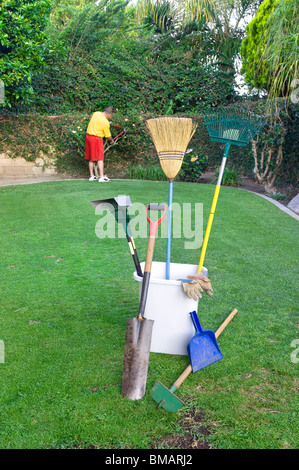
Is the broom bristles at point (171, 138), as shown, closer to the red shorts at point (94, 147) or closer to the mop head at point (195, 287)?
the mop head at point (195, 287)

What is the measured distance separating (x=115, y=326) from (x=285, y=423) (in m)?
1.21

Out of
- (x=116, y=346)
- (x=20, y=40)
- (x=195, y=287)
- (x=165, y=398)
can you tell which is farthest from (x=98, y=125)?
(x=165, y=398)

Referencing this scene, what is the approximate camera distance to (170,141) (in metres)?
2.39

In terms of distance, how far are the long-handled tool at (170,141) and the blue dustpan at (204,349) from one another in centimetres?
45

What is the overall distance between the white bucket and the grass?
79 millimetres

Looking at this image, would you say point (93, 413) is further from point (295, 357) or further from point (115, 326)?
point (295, 357)

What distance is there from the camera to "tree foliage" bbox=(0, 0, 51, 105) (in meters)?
8.20

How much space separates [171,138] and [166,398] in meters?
1.45

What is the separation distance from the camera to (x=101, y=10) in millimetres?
14039

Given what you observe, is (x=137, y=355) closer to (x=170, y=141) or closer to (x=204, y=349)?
(x=204, y=349)

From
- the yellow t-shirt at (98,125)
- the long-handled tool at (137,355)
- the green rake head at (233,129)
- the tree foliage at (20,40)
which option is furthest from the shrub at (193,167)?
the long-handled tool at (137,355)

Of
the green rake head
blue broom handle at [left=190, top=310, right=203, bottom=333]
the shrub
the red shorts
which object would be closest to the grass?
blue broom handle at [left=190, top=310, right=203, bottom=333]

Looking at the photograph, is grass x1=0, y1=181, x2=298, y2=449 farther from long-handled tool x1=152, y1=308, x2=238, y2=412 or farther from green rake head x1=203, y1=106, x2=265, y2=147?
green rake head x1=203, y1=106, x2=265, y2=147
